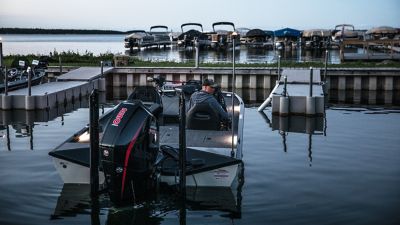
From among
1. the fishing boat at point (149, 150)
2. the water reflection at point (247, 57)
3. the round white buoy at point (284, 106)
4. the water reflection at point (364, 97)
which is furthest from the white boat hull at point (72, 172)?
the water reflection at point (247, 57)

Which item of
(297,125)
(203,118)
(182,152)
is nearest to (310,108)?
(297,125)

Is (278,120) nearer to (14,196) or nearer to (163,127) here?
(163,127)

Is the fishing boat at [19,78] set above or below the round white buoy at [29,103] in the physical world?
above

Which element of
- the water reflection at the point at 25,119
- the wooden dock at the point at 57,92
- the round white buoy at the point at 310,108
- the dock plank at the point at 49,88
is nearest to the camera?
the water reflection at the point at 25,119

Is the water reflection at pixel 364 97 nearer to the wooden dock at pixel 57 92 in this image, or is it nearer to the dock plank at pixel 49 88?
the wooden dock at pixel 57 92

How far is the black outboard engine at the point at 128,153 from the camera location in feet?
Result: 31.9

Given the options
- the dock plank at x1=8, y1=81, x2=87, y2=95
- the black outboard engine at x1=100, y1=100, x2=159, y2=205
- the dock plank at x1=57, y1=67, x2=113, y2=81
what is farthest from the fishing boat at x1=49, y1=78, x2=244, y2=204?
the dock plank at x1=57, y1=67, x2=113, y2=81

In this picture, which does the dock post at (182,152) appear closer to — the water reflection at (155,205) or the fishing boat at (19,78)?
the water reflection at (155,205)

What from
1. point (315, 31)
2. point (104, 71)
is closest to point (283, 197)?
point (104, 71)

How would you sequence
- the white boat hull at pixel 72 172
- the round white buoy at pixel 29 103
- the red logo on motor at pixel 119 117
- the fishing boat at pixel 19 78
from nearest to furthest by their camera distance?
the red logo on motor at pixel 119 117 → the white boat hull at pixel 72 172 → the round white buoy at pixel 29 103 → the fishing boat at pixel 19 78

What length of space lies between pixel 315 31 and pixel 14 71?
4459 centimetres

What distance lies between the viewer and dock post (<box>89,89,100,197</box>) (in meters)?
10.7

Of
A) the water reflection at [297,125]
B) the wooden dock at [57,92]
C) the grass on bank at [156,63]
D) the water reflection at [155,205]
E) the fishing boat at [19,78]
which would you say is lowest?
the water reflection at [155,205]

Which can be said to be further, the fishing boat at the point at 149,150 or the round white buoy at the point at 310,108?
the round white buoy at the point at 310,108
